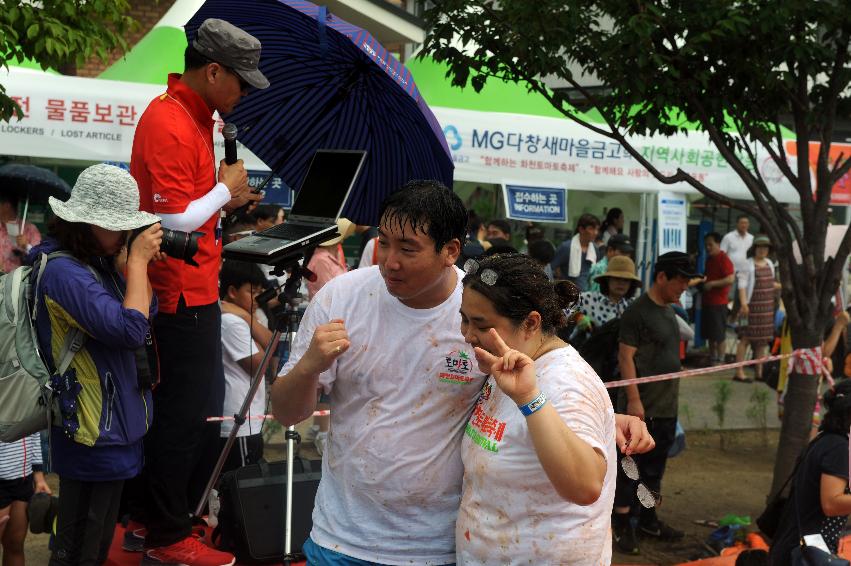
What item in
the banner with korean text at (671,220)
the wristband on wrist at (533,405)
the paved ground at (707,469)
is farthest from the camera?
the banner with korean text at (671,220)

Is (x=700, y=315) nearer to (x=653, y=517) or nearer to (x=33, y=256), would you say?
(x=653, y=517)

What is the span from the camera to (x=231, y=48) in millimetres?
3633

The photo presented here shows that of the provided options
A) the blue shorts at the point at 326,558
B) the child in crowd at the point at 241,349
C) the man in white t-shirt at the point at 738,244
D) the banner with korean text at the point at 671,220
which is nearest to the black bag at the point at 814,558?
the blue shorts at the point at 326,558

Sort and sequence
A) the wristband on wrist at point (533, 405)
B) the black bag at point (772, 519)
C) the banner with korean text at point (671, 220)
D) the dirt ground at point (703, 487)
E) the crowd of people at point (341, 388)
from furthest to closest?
1. the banner with korean text at point (671, 220)
2. the dirt ground at point (703, 487)
3. the black bag at point (772, 519)
4. the crowd of people at point (341, 388)
5. the wristband on wrist at point (533, 405)

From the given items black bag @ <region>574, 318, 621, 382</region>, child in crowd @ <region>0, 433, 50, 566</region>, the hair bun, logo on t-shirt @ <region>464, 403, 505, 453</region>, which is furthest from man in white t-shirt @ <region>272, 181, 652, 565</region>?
black bag @ <region>574, 318, 621, 382</region>

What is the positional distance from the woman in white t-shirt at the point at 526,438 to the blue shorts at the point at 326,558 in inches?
11.7

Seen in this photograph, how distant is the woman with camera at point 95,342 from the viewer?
336 centimetres

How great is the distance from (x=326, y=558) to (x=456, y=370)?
0.62 meters

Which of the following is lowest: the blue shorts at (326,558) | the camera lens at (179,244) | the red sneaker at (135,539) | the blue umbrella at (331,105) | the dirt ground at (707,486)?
the dirt ground at (707,486)

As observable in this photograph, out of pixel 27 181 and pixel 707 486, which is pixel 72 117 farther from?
pixel 707 486

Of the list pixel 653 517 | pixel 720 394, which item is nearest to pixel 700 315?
pixel 720 394

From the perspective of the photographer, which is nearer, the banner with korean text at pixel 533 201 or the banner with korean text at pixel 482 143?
the banner with korean text at pixel 482 143

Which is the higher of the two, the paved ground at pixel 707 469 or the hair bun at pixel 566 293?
the hair bun at pixel 566 293

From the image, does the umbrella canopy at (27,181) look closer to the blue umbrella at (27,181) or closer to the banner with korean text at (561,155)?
the blue umbrella at (27,181)
